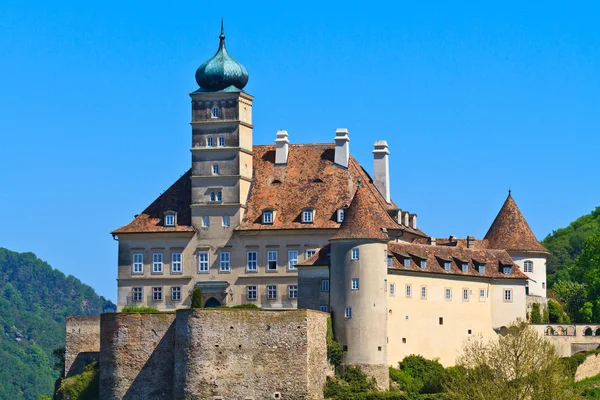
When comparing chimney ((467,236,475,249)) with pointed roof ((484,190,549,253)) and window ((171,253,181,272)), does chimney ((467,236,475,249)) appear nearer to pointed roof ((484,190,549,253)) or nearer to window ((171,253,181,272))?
pointed roof ((484,190,549,253))

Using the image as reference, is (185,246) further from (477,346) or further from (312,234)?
(477,346)

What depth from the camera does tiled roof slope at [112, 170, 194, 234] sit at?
8650cm

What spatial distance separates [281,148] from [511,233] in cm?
1443

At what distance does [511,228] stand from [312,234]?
12.6m

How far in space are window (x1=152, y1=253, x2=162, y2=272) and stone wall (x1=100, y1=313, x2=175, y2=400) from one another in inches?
423

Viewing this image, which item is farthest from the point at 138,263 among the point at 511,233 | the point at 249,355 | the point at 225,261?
the point at 511,233

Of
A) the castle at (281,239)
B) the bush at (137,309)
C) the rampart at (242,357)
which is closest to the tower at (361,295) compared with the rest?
the rampart at (242,357)

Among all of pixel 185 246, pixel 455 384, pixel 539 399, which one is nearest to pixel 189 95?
pixel 185 246

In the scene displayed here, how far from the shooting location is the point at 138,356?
247 feet

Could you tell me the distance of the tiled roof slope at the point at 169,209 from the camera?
86500 millimetres

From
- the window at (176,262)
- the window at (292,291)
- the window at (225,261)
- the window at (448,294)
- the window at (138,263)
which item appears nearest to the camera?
the window at (448,294)

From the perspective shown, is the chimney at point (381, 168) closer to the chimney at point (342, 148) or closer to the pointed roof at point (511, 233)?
the chimney at point (342, 148)

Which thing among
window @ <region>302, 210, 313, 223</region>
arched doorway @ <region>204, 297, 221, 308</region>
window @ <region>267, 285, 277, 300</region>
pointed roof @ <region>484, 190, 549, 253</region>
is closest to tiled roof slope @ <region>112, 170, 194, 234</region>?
arched doorway @ <region>204, 297, 221, 308</region>

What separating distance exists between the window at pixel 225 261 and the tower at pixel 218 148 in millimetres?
1252
